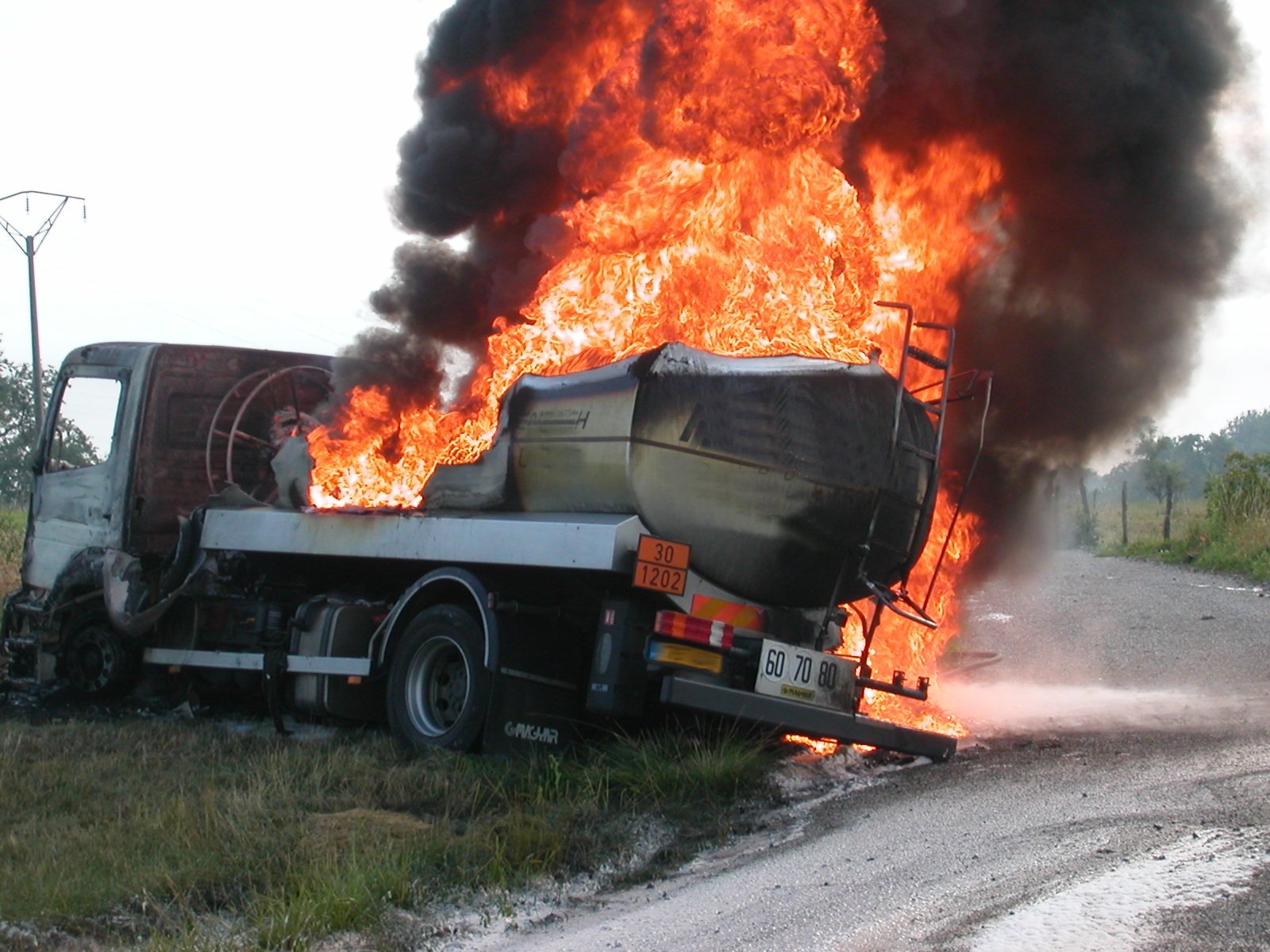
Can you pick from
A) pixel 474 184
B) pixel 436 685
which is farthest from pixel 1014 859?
pixel 474 184

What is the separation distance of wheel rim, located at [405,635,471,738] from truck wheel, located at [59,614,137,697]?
3.40 m

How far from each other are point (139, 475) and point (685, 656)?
16.8 feet

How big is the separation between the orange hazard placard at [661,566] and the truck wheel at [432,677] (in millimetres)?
1279

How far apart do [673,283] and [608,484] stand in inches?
79.6

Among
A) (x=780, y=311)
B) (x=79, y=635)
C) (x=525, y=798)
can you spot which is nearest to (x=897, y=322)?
(x=780, y=311)

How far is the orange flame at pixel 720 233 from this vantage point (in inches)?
354

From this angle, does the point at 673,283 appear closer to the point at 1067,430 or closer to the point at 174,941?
the point at 1067,430

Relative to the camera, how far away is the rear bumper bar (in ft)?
24.2

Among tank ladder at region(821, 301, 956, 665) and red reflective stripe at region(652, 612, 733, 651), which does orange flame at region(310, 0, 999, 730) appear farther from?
red reflective stripe at region(652, 612, 733, 651)

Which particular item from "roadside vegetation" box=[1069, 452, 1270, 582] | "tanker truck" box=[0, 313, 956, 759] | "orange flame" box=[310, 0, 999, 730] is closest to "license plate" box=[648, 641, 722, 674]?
"tanker truck" box=[0, 313, 956, 759]

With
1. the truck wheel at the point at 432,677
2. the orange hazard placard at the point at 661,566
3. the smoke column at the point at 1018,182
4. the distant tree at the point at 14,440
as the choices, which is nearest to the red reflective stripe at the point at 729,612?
the orange hazard placard at the point at 661,566

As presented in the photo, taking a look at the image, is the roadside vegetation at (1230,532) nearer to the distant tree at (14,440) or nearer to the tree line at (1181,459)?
the tree line at (1181,459)

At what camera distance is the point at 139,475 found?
422 inches

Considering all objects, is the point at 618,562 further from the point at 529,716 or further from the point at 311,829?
the point at 311,829
